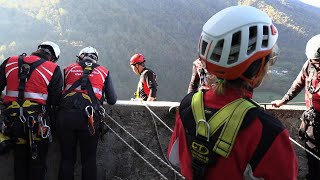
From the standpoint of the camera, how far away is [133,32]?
283ft

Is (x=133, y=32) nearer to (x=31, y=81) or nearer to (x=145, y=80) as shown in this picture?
(x=145, y=80)

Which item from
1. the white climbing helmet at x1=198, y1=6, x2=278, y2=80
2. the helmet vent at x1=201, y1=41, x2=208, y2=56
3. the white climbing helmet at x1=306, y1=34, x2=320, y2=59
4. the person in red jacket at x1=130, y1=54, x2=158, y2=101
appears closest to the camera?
the white climbing helmet at x1=198, y1=6, x2=278, y2=80

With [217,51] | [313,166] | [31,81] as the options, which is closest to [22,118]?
[31,81]

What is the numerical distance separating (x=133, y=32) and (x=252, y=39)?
86.0 meters

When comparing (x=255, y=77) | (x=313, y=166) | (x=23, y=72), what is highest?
(x=255, y=77)

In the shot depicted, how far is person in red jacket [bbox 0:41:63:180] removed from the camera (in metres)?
3.81

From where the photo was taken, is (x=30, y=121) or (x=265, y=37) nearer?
(x=265, y=37)

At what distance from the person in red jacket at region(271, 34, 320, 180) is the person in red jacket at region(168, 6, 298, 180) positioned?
222 cm

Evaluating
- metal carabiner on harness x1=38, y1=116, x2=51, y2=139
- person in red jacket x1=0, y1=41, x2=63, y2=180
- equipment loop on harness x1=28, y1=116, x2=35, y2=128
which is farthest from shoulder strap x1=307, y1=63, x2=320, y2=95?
equipment loop on harness x1=28, y1=116, x2=35, y2=128

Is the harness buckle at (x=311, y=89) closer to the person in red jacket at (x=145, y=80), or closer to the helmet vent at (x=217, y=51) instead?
the helmet vent at (x=217, y=51)

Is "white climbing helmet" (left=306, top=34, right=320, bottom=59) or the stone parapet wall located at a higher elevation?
"white climbing helmet" (left=306, top=34, right=320, bottom=59)

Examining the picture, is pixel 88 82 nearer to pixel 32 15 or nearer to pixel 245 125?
pixel 245 125

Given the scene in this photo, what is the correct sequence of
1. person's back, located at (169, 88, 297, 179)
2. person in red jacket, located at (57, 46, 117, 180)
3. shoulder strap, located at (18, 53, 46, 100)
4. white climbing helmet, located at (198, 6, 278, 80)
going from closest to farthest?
person's back, located at (169, 88, 297, 179), white climbing helmet, located at (198, 6, 278, 80), shoulder strap, located at (18, 53, 46, 100), person in red jacket, located at (57, 46, 117, 180)

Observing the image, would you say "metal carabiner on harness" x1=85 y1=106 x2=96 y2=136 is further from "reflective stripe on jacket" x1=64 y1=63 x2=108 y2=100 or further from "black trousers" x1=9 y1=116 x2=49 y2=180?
"black trousers" x1=9 y1=116 x2=49 y2=180
